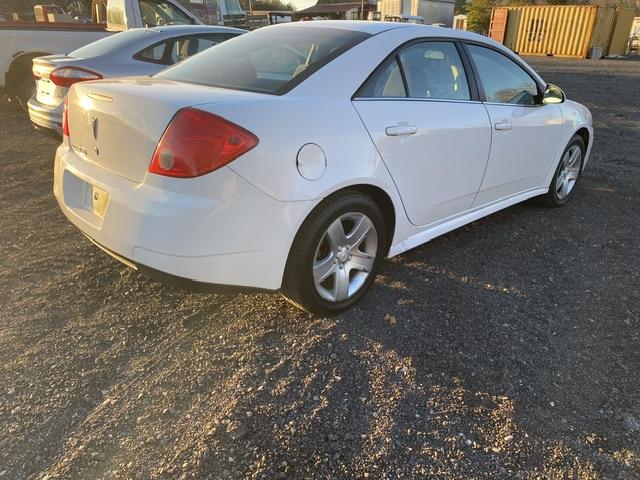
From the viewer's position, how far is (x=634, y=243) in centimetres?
407

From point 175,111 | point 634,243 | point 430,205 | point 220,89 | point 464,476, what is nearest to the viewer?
point 464,476

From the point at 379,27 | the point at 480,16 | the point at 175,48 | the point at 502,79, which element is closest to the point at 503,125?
the point at 502,79

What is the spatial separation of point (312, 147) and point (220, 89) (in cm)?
61

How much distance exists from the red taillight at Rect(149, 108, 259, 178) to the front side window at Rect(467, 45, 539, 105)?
2.13m

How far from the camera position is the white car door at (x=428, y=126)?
2770 mm

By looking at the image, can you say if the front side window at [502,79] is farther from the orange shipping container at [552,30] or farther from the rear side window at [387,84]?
the orange shipping container at [552,30]

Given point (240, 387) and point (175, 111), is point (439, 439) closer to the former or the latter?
point (240, 387)

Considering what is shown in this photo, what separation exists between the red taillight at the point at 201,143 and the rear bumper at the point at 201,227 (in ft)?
0.16

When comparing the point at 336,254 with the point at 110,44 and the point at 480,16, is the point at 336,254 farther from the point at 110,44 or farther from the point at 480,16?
the point at 480,16

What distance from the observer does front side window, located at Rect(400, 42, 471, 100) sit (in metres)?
3.03

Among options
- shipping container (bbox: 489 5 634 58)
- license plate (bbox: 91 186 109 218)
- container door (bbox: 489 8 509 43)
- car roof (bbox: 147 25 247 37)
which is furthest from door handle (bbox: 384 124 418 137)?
container door (bbox: 489 8 509 43)

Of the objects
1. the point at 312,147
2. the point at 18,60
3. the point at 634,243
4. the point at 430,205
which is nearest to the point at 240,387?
the point at 312,147

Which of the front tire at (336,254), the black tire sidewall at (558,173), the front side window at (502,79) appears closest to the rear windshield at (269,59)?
the front tire at (336,254)

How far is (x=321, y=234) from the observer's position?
256 cm
